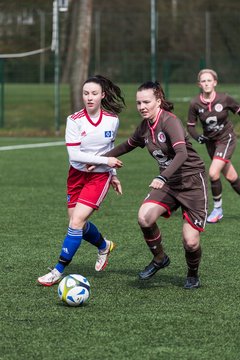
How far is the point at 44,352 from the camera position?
5590mm

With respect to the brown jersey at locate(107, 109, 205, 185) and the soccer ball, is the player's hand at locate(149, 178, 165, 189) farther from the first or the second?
the soccer ball

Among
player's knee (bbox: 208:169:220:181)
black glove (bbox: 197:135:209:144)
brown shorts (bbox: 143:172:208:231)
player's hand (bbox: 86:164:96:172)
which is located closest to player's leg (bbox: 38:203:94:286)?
player's hand (bbox: 86:164:96:172)

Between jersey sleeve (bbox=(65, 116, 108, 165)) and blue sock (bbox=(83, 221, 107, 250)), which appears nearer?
jersey sleeve (bbox=(65, 116, 108, 165))

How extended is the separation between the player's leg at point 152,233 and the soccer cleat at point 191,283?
342mm

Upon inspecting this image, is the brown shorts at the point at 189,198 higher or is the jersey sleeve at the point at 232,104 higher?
A: the jersey sleeve at the point at 232,104

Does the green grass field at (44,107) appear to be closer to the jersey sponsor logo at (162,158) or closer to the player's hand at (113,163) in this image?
the player's hand at (113,163)

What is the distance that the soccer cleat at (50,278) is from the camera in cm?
754

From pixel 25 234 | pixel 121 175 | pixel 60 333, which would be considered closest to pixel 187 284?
pixel 60 333

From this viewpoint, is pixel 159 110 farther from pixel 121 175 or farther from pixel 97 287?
pixel 121 175

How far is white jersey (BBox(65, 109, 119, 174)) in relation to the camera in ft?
25.1

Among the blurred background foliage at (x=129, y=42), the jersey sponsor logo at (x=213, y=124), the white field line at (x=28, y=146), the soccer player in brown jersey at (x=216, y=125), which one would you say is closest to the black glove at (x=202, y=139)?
the soccer player in brown jersey at (x=216, y=125)

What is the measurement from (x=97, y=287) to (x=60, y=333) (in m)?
1.54

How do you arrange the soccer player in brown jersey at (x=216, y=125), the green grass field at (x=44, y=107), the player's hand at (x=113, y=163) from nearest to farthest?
the player's hand at (x=113, y=163) → the soccer player in brown jersey at (x=216, y=125) → the green grass field at (x=44, y=107)

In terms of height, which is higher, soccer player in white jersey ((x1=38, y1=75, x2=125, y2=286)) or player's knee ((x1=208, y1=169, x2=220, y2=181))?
soccer player in white jersey ((x1=38, y1=75, x2=125, y2=286))
